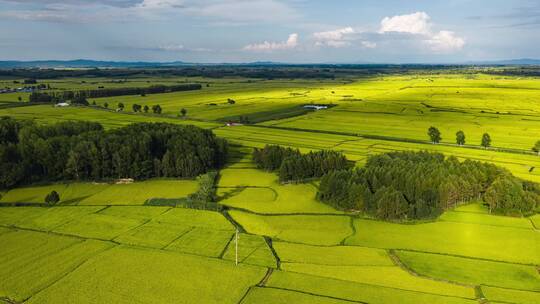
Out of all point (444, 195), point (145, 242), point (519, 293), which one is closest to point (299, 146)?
point (444, 195)

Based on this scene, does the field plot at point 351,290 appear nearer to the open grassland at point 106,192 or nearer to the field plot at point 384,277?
the field plot at point 384,277

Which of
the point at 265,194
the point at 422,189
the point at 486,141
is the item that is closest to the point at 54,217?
the point at 265,194

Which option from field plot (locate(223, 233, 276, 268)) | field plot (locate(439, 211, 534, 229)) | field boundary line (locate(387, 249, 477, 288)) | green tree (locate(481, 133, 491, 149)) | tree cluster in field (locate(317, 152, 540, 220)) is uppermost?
green tree (locate(481, 133, 491, 149))

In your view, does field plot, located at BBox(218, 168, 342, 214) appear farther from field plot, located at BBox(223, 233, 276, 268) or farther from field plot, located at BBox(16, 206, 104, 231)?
field plot, located at BBox(16, 206, 104, 231)

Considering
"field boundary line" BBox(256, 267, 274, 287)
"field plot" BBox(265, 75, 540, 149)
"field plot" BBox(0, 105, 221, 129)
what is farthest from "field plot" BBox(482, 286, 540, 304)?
"field plot" BBox(0, 105, 221, 129)

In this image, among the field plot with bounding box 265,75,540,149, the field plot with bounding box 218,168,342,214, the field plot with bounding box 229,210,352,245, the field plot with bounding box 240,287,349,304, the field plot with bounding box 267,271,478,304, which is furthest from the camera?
the field plot with bounding box 265,75,540,149

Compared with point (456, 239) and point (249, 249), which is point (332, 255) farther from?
point (456, 239)

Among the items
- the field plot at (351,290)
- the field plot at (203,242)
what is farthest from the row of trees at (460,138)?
the field plot at (351,290)
